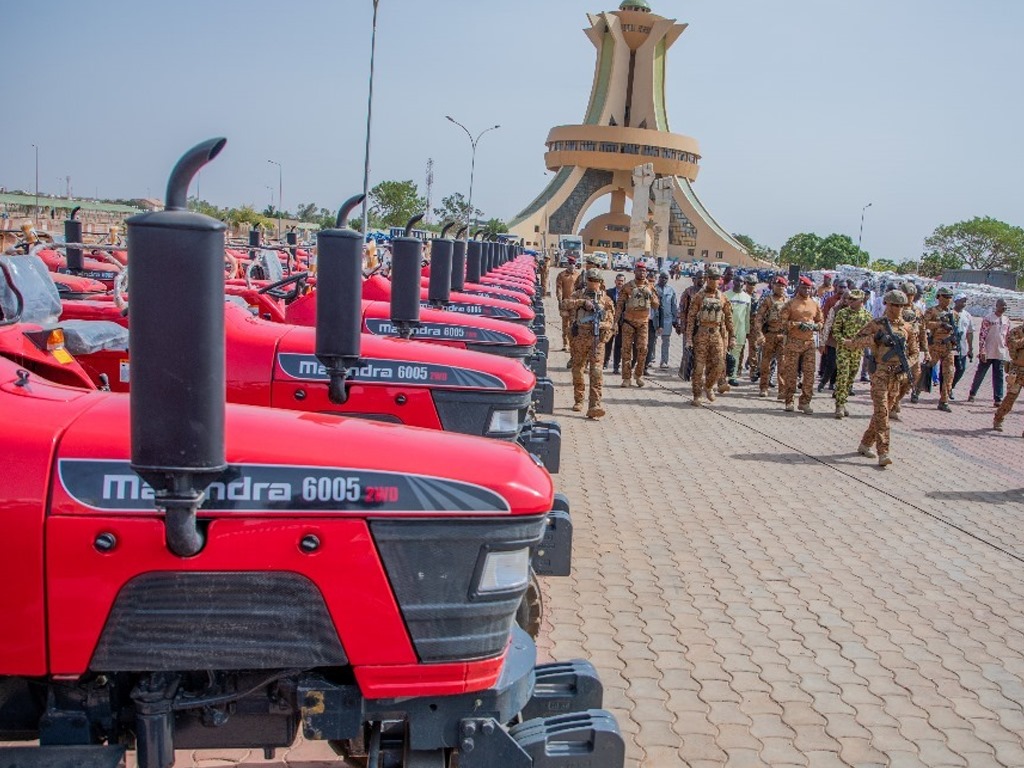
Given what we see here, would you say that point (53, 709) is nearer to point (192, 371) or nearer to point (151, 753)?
point (151, 753)

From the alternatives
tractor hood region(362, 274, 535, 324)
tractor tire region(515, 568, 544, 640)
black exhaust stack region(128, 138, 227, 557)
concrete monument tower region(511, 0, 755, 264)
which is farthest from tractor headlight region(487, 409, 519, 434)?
concrete monument tower region(511, 0, 755, 264)

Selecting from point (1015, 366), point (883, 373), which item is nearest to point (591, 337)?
point (883, 373)

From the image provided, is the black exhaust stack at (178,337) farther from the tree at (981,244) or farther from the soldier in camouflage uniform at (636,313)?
the tree at (981,244)

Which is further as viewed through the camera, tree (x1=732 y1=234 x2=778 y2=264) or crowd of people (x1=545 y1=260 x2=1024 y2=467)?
tree (x1=732 y1=234 x2=778 y2=264)

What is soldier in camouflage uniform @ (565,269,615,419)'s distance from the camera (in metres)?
12.1

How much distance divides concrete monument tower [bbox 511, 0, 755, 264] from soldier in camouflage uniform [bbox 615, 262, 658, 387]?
287 feet

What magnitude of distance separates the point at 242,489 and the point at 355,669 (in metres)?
0.60

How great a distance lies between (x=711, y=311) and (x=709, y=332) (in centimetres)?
28

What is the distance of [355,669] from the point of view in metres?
2.84

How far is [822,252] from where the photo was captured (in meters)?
106

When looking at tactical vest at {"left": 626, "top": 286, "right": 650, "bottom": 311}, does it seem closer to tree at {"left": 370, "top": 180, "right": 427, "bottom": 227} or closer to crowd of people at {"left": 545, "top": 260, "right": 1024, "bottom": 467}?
crowd of people at {"left": 545, "top": 260, "right": 1024, "bottom": 467}

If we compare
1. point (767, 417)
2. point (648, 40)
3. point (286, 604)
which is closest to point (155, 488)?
point (286, 604)

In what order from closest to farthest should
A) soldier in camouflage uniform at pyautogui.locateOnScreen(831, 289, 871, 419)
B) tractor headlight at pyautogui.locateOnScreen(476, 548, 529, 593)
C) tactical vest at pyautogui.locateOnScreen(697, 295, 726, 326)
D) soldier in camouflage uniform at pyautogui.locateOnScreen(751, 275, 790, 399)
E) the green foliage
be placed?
tractor headlight at pyautogui.locateOnScreen(476, 548, 529, 593)
soldier in camouflage uniform at pyautogui.locateOnScreen(831, 289, 871, 419)
tactical vest at pyautogui.locateOnScreen(697, 295, 726, 326)
soldier in camouflage uniform at pyautogui.locateOnScreen(751, 275, 790, 399)
the green foliage

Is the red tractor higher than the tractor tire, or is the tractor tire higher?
the red tractor
